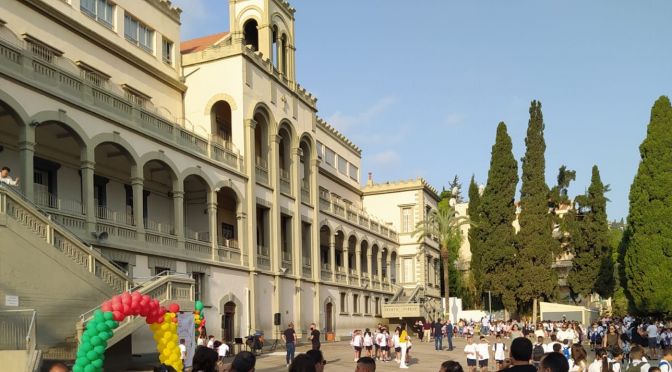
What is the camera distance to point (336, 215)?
49812 mm

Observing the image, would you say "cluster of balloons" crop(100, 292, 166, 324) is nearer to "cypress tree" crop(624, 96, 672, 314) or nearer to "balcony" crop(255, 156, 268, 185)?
"balcony" crop(255, 156, 268, 185)

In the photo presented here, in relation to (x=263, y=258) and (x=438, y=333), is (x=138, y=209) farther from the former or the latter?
(x=438, y=333)

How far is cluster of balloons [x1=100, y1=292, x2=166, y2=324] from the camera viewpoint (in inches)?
584

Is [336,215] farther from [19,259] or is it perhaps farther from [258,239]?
[19,259]

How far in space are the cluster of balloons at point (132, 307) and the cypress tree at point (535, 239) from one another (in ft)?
145

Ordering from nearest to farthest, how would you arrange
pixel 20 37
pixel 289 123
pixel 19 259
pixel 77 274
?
1. pixel 19 259
2. pixel 77 274
3. pixel 20 37
4. pixel 289 123

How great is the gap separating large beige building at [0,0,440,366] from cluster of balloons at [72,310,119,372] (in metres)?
5.67

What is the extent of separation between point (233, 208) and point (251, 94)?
21.0 ft

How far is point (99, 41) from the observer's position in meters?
30.2

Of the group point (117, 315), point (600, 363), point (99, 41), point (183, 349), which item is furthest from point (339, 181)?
point (600, 363)

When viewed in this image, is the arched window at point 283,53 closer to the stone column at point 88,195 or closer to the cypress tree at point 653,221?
the stone column at point 88,195

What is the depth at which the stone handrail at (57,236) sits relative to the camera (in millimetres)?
18422

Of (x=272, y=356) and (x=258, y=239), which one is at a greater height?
(x=258, y=239)

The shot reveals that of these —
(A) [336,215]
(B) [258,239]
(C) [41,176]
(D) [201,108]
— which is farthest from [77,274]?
(A) [336,215]
